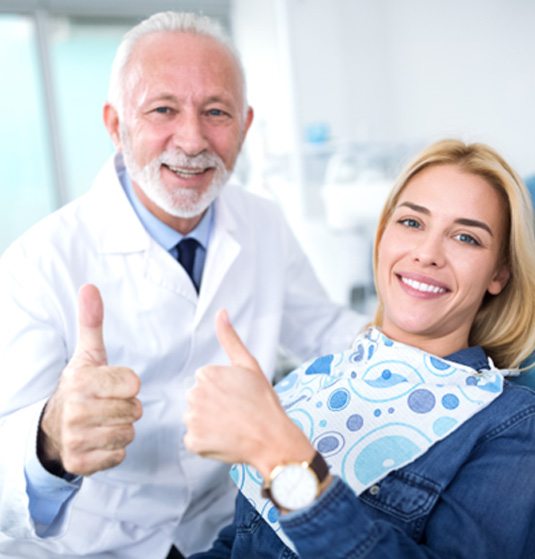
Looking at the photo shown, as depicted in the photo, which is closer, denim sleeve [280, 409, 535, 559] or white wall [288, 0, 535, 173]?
denim sleeve [280, 409, 535, 559]

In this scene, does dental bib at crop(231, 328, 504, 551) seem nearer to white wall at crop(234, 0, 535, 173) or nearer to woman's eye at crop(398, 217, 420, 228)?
woman's eye at crop(398, 217, 420, 228)

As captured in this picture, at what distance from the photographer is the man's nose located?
4.24ft

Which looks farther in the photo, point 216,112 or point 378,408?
point 216,112

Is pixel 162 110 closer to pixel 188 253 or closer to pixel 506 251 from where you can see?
pixel 188 253

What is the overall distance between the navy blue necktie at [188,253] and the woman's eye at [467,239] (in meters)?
0.58

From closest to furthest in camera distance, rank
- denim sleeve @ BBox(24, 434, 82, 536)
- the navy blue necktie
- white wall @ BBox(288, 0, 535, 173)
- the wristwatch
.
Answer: the wristwatch < denim sleeve @ BBox(24, 434, 82, 536) < the navy blue necktie < white wall @ BBox(288, 0, 535, 173)

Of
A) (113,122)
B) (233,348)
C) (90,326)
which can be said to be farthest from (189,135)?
(233,348)

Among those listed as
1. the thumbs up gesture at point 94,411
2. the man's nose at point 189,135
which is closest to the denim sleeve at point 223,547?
the thumbs up gesture at point 94,411

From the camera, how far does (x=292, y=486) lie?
676 mm

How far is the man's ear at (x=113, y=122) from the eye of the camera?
4.53 feet

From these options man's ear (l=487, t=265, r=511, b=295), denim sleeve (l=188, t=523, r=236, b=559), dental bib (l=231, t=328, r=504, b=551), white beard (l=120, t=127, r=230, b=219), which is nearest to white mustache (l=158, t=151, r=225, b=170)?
white beard (l=120, t=127, r=230, b=219)

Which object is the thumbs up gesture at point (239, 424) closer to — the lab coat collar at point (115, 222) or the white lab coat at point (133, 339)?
the white lab coat at point (133, 339)

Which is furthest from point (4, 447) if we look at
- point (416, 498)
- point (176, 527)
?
point (416, 498)

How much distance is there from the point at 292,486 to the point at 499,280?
646 mm
